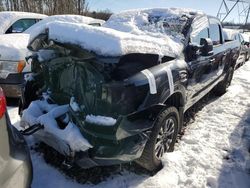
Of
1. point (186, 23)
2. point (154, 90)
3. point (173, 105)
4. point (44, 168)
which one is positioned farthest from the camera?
point (186, 23)

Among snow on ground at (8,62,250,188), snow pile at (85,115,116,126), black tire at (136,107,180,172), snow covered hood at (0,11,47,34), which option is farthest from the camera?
snow covered hood at (0,11,47,34)

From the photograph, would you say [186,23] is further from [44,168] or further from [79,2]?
[79,2]

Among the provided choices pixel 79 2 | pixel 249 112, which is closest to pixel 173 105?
pixel 249 112

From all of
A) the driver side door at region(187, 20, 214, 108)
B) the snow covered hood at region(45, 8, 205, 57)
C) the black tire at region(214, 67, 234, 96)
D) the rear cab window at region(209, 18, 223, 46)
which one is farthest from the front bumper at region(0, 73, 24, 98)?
the black tire at region(214, 67, 234, 96)

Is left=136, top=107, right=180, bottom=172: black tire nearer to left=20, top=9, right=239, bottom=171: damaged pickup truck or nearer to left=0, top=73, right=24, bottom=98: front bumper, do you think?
left=20, top=9, right=239, bottom=171: damaged pickup truck

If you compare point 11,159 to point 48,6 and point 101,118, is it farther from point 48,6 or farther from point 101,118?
point 48,6

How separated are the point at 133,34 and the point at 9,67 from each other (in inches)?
88.6

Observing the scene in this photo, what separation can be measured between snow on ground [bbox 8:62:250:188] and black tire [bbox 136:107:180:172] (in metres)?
0.13

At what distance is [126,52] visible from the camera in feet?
9.07

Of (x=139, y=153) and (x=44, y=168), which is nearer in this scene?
(x=139, y=153)

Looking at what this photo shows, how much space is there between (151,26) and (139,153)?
213 cm

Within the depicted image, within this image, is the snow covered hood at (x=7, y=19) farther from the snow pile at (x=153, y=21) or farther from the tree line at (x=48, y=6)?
the tree line at (x=48, y=6)

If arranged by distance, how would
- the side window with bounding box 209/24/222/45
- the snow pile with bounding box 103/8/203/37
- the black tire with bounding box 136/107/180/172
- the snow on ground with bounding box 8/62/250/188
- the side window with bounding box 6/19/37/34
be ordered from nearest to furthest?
the black tire with bounding box 136/107/180/172 < the snow on ground with bounding box 8/62/250/188 < the snow pile with bounding box 103/8/203/37 < the side window with bounding box 209/24/222/45 < the side window with bounding box 6/19/37/34

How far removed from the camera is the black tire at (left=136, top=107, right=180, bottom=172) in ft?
10.2
